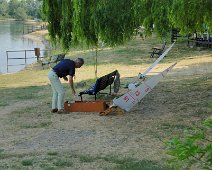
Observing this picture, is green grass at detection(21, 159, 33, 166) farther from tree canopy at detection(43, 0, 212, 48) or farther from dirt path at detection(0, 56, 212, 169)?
tree canopy at detection(43, 0, 212, 48)

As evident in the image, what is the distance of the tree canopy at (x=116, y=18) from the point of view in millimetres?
7145

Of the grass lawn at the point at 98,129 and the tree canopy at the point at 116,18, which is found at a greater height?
the tree canopy at the point at 116,18

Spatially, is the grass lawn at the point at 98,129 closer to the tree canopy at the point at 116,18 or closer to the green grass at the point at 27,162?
the green grass at the point at 27,162

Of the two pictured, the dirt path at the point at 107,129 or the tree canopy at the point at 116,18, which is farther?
the tree canopy at the point at 116,18

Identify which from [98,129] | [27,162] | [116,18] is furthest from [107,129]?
[116,18]

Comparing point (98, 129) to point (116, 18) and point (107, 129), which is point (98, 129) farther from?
point (116, 18)

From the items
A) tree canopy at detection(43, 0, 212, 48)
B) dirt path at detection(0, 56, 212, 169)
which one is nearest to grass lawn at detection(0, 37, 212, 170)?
dirt path at detection(0, 56, 212, 169)

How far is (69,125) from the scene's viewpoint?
302 inches

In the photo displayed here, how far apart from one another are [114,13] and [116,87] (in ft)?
9.17

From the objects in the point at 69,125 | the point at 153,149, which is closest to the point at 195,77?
the point at 69,125

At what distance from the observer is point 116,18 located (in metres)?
8.55

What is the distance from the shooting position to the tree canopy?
7.14m

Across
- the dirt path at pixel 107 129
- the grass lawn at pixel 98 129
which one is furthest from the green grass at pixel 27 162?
the dirt path at pixel 107 129

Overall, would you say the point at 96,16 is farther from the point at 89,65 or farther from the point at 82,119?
the point at 89,65
